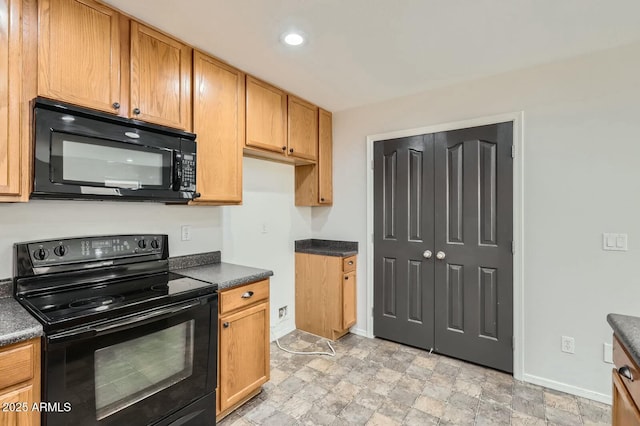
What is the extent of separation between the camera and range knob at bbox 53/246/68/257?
166 centimetres

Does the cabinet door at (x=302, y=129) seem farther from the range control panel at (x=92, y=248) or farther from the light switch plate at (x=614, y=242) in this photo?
the light switch plate at (x=614, y=242)

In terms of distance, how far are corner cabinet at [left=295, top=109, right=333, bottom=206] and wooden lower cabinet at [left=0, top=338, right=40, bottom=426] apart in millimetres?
2408

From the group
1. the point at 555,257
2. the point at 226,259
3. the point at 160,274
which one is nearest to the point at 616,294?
the point at 555,257

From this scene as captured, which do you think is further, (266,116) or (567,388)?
(266,116)

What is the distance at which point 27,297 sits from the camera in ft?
5.03

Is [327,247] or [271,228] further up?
[271,228]

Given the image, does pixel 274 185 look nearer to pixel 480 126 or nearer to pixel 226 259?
pixel 226 259

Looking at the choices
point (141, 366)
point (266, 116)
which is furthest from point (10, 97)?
point (266, 116)

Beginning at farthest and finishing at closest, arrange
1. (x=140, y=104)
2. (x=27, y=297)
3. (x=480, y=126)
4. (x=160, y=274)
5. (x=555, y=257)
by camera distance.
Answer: (x=480, y=126), (x=555, y=257), (x=160, y=274), (x=140, y=104), (x=27, y=297)

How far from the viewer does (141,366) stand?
4.93 ft

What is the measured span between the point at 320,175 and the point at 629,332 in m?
2.55

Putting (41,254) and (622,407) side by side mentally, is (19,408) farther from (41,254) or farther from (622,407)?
(622,407)

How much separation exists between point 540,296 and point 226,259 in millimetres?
2455

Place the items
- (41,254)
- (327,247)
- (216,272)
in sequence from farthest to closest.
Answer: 1. (327,247)
2. (216,272)
3. (41,254)
